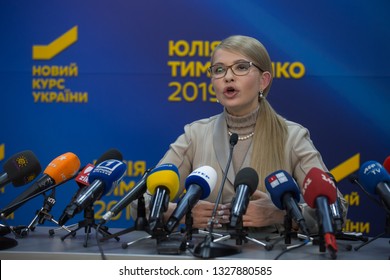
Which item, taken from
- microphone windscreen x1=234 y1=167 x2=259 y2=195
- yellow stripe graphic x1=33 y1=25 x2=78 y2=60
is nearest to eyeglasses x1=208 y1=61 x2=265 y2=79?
microphone windscreen x1=234 y1=167 x2=259 y2=195

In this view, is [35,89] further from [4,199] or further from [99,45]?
[4,199]

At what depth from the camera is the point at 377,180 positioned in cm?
197

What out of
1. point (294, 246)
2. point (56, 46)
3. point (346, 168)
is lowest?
point (294, 246)

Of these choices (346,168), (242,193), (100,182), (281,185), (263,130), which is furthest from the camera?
(346,168)

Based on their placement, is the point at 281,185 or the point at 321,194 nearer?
the point at 321,194

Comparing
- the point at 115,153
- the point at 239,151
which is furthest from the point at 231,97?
the point at 115,153

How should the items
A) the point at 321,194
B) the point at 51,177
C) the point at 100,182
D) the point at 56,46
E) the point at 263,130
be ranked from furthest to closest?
the point at 56,46 → the point at 263,130 → the point at 51,177 → the point at 100,182 → the point at 321,194

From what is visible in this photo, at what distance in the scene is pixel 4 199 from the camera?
419 cm

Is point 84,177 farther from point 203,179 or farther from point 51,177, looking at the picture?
point 203,179

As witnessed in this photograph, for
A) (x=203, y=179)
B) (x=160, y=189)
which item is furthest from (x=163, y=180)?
(x=203, y=179)

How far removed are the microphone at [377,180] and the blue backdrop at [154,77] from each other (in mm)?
2099

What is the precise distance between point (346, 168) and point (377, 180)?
2.17 meters

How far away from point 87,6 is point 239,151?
2.07m

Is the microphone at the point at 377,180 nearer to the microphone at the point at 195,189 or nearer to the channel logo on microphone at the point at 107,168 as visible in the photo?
the microphone at the point at 195,189
